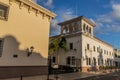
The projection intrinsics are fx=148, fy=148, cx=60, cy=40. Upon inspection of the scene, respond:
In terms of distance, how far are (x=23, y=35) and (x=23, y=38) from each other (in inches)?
13.1

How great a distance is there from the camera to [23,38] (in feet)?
53.4

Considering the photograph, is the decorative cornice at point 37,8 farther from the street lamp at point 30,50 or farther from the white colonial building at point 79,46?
the white colonial building at point 79,46

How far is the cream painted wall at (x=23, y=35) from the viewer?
1455 centimetres

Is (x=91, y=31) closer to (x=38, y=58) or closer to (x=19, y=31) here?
(x=38, y=58)

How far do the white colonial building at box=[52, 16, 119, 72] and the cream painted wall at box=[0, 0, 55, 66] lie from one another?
12954 mm

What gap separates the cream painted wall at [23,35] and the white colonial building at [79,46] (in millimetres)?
12954

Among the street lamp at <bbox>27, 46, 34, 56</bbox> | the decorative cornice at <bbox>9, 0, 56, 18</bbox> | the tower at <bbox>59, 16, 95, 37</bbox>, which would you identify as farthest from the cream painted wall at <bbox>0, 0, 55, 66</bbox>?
the tower at <bbox>59, 16, 95, 37</bbox>

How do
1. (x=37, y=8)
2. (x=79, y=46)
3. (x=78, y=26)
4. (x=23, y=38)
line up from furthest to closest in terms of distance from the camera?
(x=78, y=26) → (x=79, y=46) → (x=37, y=8) → (x=23, y=38)

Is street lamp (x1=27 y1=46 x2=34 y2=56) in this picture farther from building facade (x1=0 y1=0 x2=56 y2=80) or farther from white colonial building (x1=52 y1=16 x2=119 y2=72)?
white colonial building (x1=52 y1=16 x2=119 y2=72)

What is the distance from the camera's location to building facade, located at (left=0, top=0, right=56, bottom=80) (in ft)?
47.3

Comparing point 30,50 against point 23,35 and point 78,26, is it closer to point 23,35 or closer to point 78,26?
point 23,35

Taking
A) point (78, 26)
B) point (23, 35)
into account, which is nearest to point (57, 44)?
point (78, 26)

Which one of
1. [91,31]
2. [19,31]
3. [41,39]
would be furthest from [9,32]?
[91,31]

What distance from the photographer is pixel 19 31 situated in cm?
1591
